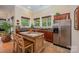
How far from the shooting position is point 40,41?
2160 millimetres

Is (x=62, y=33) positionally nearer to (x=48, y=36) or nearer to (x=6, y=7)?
(x=48, y=36)

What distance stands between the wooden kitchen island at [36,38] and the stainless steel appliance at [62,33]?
21cm

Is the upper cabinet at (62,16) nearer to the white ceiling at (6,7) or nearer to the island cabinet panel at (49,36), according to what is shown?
the island cabinet panel at (49,36)

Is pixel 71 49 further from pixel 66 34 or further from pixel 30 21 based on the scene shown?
pixel 30 21

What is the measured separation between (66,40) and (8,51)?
3.13ft

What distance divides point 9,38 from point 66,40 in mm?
915

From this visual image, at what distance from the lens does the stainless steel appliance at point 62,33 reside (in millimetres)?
2135

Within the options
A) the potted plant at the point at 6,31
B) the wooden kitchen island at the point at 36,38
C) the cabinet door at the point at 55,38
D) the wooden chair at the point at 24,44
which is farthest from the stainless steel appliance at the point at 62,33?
the potted plant at the point at 6,31

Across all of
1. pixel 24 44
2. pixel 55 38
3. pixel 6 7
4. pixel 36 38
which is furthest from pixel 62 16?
pixel 6 7

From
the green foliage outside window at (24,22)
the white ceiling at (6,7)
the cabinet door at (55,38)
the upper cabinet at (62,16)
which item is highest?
the white ceiling at (6,7)
